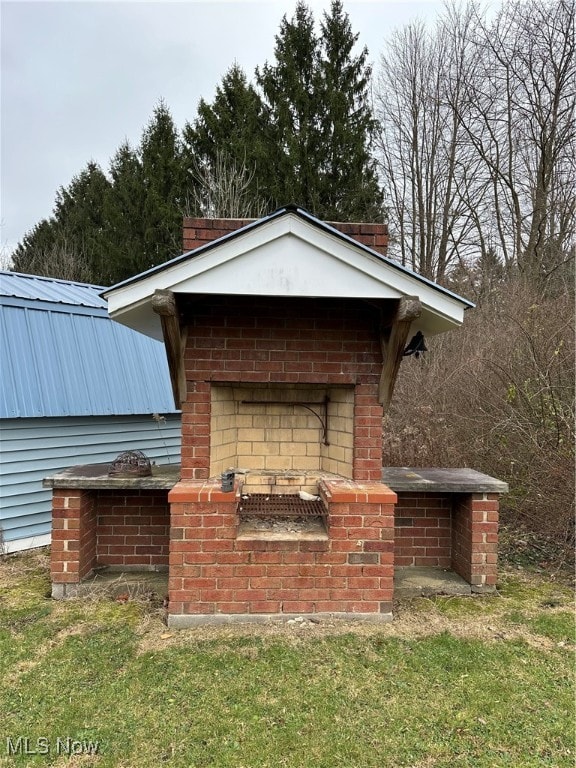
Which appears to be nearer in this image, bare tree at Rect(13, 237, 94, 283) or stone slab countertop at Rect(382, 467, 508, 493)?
stone slab countertop at Rect(382, 467, 508, 493)

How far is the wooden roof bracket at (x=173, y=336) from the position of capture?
10.4 ft

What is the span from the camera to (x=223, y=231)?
160 inches

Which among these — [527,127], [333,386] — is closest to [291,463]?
[333,386]

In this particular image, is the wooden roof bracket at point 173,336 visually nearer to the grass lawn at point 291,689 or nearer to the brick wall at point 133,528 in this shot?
the brick wall at point 133,528

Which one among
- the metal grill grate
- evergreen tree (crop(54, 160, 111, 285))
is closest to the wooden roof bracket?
the metal grill grate

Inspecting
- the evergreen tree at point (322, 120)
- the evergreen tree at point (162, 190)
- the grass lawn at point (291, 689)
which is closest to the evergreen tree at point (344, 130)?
the evergreen tree at point (322, 120)

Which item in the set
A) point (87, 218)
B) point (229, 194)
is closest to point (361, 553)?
point (229, 194)

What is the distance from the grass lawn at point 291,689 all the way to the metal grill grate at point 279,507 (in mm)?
794

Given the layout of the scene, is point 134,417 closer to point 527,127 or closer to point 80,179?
point 527,127

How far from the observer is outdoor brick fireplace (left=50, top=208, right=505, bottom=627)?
325cm

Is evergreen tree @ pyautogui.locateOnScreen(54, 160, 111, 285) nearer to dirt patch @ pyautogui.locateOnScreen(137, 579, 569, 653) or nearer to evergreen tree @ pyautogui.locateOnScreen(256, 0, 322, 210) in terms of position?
evergreen tree @ pyautogui.locateOnScreen(256, 0, 322, 210)
